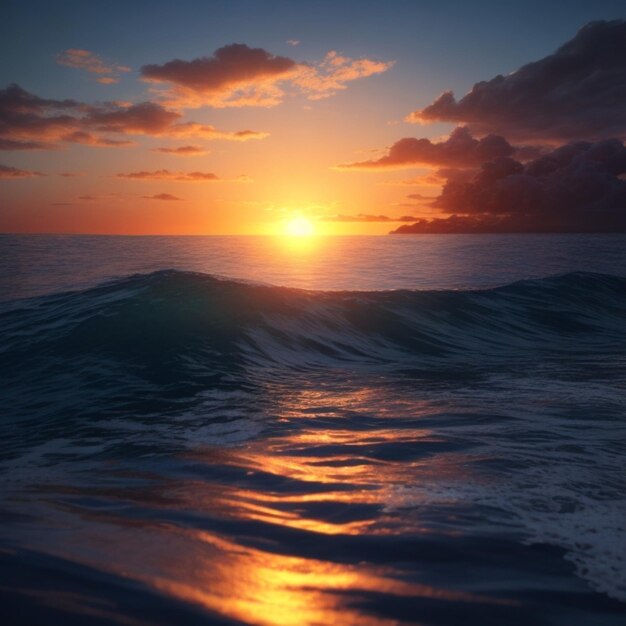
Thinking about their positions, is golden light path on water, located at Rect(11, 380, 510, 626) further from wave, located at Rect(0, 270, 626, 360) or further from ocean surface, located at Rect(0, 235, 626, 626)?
wave, located at Rect(0, 270, 626, 360)

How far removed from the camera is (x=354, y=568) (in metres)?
2.67

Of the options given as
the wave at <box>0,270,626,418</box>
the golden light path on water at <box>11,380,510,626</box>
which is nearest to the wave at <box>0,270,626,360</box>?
the wave at <box>0,270,626,418</box>

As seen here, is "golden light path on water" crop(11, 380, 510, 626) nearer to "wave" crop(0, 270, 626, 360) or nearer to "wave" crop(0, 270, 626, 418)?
"wave" crop(0, 270, 626, 418)

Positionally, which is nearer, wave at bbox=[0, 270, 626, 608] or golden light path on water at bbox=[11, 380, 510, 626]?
→ golden light path on water at bbox=[11, 380, 510, 626]

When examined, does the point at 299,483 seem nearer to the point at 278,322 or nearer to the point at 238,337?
the point at 238,337

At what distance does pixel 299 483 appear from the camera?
3945mm

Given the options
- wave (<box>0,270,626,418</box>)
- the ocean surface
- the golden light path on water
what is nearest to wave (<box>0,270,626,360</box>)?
wave (<box>0,270,626,418</box>)

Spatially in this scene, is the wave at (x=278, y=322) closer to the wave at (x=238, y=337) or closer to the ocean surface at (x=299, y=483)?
the wave at (x=238, y=337)

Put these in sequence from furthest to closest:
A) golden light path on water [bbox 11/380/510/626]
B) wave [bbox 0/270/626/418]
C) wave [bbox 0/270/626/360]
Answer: wave [bbox 0/270/626/360], wave [bbox 0/270/626/418], golden light path on water [bbox 11/380/510/626]

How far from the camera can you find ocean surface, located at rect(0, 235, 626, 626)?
2381 mm

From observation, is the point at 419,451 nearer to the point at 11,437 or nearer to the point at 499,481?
the point at 499,481

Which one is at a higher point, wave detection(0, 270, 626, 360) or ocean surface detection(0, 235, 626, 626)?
wave detection(0, 270, 626, 360)

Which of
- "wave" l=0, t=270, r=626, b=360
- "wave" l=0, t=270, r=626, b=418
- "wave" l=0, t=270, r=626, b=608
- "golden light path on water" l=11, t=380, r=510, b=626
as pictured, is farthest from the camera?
"wave" l=0, t=270, r=626, b=360

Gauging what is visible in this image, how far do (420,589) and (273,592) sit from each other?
73cm
